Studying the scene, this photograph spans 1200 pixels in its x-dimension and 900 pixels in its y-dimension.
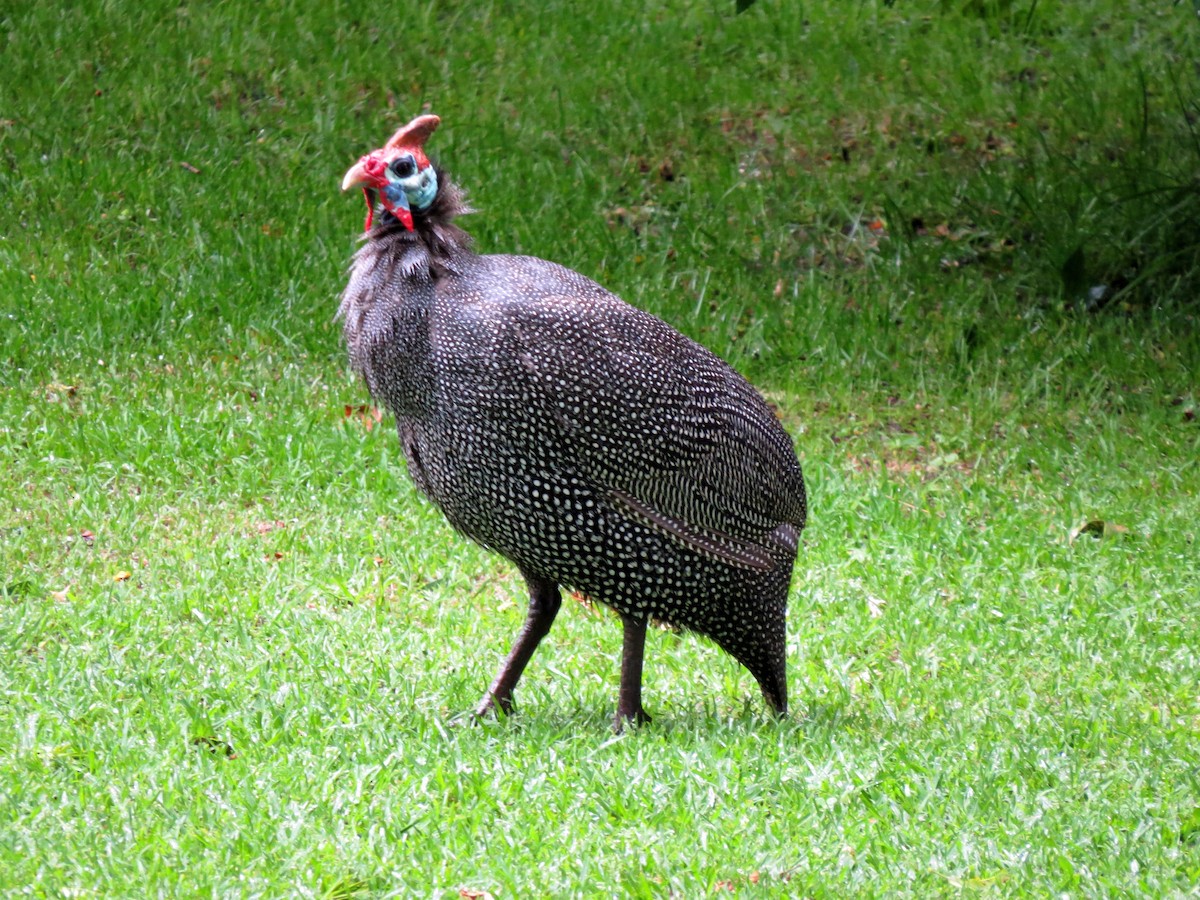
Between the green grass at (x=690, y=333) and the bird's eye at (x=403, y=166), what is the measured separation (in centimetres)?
160

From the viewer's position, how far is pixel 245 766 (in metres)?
4.02

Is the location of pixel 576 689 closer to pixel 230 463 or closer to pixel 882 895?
pixel 882 895

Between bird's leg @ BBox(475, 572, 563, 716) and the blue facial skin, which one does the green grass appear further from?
the blue facial skin

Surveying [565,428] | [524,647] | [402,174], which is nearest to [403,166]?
[402,174]

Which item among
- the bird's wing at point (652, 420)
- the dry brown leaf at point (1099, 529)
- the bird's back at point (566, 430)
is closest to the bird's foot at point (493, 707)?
the bird's back at point (566, 430)

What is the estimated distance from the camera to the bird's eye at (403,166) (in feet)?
14.4

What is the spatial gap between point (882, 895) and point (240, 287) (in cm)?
563

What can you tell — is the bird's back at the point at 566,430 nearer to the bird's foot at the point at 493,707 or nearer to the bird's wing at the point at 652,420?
the bird's wing at the point at 652,420

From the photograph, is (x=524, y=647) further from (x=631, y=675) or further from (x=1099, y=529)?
(x=1099, y=529)

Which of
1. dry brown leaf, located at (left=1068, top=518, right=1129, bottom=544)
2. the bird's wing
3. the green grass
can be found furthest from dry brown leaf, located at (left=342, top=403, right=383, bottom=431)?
dry brown leaf, located at (left=1068, top=518, right=1129, bottom=544)

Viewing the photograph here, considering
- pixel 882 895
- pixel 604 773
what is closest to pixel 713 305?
pixel 604 773

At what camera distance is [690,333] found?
8109mm

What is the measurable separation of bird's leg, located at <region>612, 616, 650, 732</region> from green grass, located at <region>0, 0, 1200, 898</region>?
0.13m

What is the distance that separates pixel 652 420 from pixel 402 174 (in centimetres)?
102
